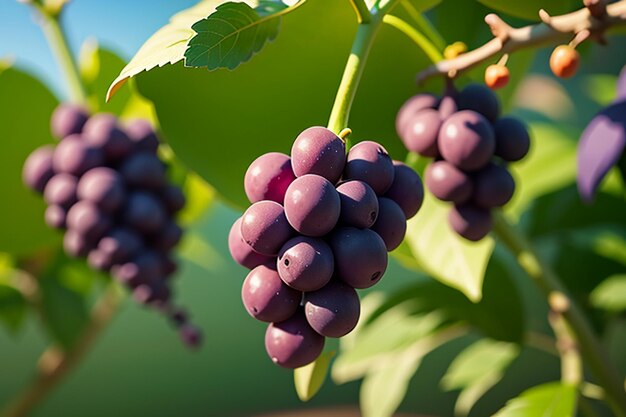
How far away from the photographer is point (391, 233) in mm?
243

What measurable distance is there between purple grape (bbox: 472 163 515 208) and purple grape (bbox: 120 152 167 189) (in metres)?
0.26

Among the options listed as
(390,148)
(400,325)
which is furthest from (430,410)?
(390,148)

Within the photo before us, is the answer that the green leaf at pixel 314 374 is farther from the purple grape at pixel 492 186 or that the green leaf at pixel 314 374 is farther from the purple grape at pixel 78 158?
the purple grape at pixel 78 158

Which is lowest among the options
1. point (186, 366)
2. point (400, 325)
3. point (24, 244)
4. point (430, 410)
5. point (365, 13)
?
point (430, 410)

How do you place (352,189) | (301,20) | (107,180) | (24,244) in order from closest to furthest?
(352,189) < (301,20) < (107,180) < (24,244)

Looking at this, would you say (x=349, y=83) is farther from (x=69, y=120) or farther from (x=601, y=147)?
(x=69, y=120)

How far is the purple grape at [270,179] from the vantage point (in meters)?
0.24

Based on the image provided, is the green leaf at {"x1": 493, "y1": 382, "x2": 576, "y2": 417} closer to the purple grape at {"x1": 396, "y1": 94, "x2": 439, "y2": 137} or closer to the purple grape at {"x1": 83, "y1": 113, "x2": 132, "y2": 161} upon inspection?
the purple grape at {"x1": 396, "y1": 94, "x2": 439, "y2": 137}

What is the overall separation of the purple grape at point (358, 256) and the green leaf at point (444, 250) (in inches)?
7.1

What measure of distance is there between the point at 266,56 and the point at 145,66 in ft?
0.41

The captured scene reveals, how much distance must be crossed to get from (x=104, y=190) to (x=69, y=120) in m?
0.09

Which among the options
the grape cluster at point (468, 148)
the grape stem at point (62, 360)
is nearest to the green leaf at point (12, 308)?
the grape stem at point (62, 360)

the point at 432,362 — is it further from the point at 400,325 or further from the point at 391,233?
the point at 391,233

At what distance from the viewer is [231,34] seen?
10.3 inches
